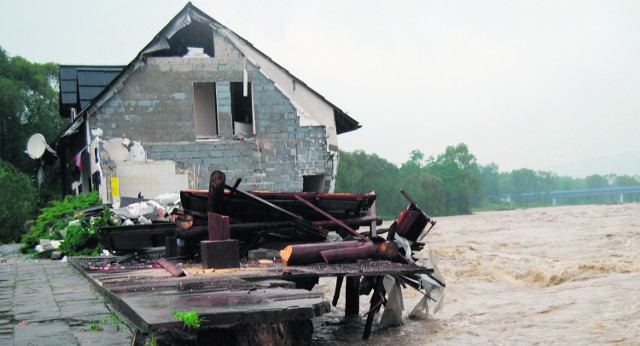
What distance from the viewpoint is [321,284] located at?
1578 centimetres

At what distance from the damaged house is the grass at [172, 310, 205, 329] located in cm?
1316

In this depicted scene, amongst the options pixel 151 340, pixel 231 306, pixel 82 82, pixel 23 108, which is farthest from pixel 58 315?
pixel 23 108

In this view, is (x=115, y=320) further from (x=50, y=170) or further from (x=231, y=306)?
(x=50, y=170)

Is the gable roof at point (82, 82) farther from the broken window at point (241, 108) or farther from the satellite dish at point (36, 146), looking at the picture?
the broken window at point (241, 108)

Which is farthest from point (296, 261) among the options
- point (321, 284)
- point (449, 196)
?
point (449, 196)

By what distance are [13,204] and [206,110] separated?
1045 centimetres

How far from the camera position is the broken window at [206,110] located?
18.9m

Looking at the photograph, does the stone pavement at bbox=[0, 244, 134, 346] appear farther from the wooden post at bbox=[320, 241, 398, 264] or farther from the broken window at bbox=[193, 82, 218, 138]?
the broken window at bbox=[193, 82, 218, 138]

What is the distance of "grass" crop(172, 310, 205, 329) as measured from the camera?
4055mm

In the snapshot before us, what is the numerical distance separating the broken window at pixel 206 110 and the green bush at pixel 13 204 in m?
9.82

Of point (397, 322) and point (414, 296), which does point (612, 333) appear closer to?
point (397, 322)

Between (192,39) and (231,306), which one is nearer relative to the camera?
(231,306)

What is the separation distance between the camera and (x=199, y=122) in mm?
19016

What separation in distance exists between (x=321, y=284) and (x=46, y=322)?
34.6ft
